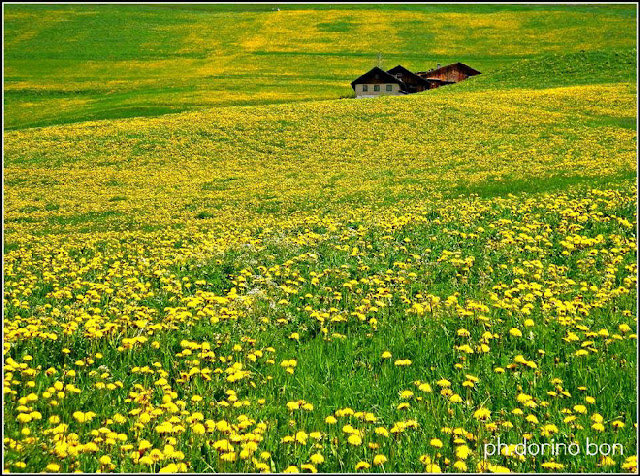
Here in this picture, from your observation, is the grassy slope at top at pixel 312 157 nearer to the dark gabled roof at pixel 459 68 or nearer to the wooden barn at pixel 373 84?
the wooden barn at pixel 373 84

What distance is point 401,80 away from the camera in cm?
8256

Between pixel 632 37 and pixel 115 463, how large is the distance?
11815cm

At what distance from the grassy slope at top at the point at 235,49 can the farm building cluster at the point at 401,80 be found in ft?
10.4

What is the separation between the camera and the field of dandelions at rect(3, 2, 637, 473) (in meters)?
5.09

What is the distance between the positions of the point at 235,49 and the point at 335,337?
4336 inches

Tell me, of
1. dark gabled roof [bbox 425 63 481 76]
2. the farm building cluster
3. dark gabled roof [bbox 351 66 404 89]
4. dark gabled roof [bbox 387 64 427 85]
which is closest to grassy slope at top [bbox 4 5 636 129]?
dark gabled roof [bbox 351 66 404 89]

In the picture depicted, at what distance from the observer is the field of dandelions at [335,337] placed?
5.09 meters

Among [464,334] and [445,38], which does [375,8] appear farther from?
[464,334]

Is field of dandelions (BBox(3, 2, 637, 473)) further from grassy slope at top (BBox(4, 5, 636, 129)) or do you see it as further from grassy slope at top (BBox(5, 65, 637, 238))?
grassy slope at top (BBox(4, 5, 636, 129))

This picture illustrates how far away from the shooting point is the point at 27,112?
65250 mm

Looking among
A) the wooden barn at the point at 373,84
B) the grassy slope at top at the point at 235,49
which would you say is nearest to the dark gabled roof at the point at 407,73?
the wooden barn at the point at 373,84

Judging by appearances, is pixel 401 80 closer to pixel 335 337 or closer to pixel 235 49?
pixel 235 49

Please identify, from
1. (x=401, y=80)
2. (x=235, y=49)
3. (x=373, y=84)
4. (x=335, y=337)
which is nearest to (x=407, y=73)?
(x=401, y=80)

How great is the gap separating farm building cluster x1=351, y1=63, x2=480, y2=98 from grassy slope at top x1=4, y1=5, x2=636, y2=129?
318 cm
